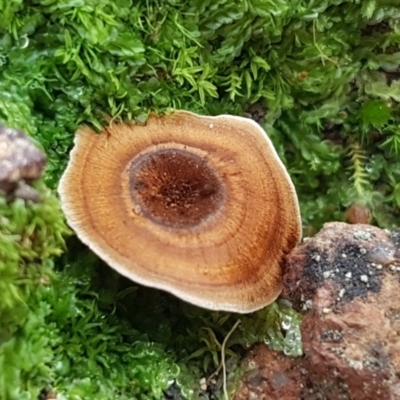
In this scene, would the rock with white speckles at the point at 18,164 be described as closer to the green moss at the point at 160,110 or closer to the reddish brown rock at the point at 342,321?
the green moss at the point at 160,110

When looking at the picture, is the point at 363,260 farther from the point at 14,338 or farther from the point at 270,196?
the point at 14,338

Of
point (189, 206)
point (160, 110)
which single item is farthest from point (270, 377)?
point (160, 110)

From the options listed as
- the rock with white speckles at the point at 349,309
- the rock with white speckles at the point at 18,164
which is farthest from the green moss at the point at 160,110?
the rock with white speckles at the point at 349,309

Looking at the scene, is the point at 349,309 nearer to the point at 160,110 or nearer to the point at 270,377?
the point at 270,377

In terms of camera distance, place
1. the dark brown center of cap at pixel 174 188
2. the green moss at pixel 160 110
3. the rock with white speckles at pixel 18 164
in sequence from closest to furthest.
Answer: the rock with white speckles at pixel 18 164 < the green moss at pixel 160 110 < the dark brown center of cap at pixel 174 188

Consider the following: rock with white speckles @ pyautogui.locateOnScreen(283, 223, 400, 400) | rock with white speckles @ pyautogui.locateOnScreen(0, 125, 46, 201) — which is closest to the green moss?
rock with white speckles @ pyautogui.locateOnScreen(0, 125, 46, 201)

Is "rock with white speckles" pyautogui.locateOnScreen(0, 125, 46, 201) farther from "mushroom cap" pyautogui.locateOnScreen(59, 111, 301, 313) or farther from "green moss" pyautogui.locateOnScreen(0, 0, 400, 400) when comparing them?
"mushroom cap" pyautogui.locateOnScreen(59, 111, 301, 313)
